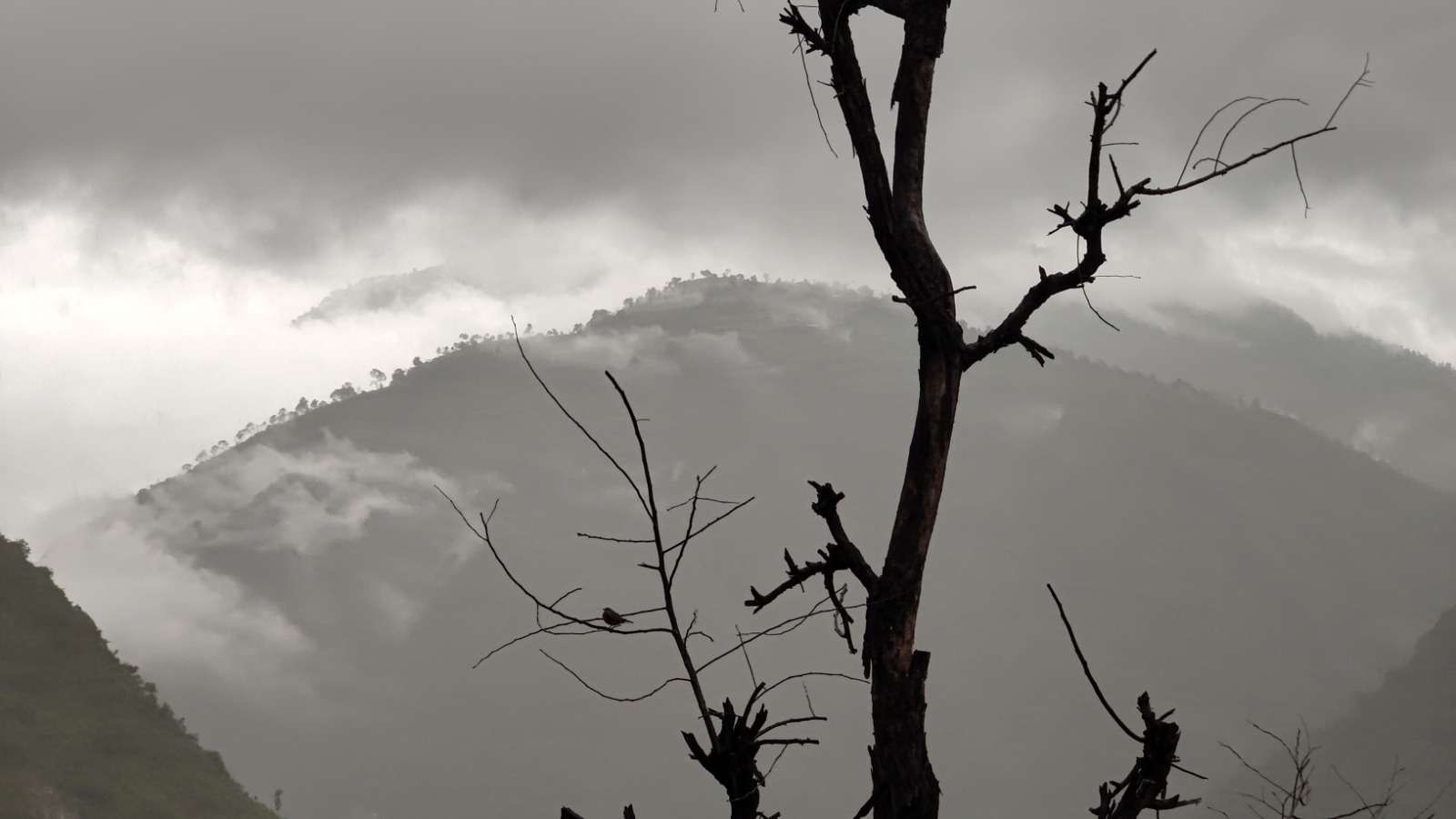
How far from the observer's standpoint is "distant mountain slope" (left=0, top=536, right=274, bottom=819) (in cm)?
6400

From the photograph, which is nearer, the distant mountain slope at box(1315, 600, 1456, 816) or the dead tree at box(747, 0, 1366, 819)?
the dead tree at box(747, 0, 1366, 819)

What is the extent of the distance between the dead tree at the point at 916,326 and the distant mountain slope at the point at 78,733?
70938mm

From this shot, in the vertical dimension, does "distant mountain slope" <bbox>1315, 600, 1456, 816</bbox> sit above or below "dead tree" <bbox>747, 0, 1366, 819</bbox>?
above

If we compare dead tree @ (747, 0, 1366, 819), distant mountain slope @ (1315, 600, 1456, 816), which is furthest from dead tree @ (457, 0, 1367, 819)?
distant mountain slope @ (1315, 600, 1456, 816)

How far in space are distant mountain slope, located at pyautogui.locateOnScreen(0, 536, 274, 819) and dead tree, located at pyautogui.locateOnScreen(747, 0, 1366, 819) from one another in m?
70.9

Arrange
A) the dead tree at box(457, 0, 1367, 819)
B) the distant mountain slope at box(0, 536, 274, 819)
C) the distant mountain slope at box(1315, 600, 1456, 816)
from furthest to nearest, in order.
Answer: the distant mountain slope at box(1315, 600, 1456, 816), the distant mountain slope at box(0, 536, 274, 819), the dead tree at box(457, 0, 1367, 819)

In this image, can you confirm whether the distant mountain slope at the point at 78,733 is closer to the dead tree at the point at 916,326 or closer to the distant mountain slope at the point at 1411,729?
the dead tree at the point at 916,326

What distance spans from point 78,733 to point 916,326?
78.4 metres

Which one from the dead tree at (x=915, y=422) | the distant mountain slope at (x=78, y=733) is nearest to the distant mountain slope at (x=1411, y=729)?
the distant mountain slope at (x=78, y=733)

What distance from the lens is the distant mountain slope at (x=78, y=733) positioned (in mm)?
64000

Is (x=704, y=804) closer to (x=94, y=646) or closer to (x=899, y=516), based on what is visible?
(x=94, y=646)

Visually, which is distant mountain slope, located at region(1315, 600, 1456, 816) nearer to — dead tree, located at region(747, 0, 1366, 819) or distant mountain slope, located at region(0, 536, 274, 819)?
distant mountain slope, located at region(0, 536, 274, 819)

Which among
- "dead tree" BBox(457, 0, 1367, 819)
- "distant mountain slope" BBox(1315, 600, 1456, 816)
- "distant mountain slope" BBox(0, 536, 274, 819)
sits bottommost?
"dead tree" BBox(457, 0, 1367, 819)

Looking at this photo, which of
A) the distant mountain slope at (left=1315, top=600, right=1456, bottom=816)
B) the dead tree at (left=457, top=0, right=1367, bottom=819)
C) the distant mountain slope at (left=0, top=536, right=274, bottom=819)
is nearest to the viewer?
the dead tree at (left=457, top=0, right=1367, bottom=819)
